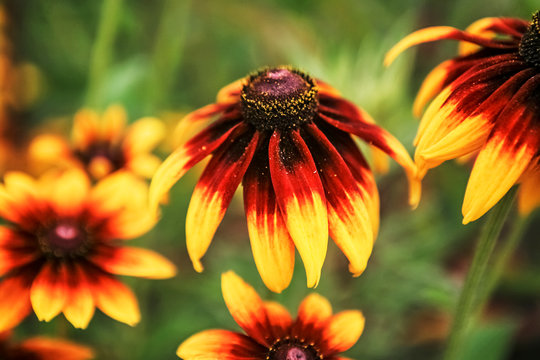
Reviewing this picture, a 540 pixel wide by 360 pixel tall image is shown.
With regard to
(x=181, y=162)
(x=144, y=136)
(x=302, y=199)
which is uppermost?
(x=144, y=136)

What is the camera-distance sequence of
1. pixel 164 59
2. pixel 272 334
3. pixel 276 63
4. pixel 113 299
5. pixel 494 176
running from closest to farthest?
1. pixel 494 176
2. pixel 272 334
3. pixel 113 299
4. pixel 164 59
5. pixel 276 63

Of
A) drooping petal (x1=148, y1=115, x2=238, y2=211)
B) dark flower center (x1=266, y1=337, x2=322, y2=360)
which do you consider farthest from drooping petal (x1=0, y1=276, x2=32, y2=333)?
dark flower center (x1=266, y1=337, x2=322, y2=360)

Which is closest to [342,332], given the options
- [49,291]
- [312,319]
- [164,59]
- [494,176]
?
[312,319]

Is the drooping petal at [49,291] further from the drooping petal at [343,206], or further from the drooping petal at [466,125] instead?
the drooping petal at [466,125]

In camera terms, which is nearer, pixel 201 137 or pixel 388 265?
pixel 201 137

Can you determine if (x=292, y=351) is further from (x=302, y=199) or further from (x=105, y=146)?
(x=105, y=146)

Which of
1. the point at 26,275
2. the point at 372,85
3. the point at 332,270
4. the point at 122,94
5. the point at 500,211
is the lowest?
the point at 500,211

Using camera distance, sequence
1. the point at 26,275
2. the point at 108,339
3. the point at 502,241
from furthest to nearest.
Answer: the point at 502,241, the point at 108,339, the point at 26,275

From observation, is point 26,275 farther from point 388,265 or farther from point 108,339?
point 388,265

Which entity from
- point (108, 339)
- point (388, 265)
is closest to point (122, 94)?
point (108, 339)
